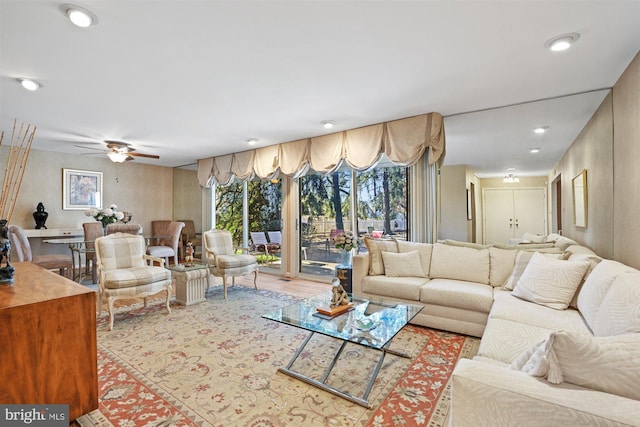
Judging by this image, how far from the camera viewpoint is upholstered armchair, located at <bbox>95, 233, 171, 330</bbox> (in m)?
3.17

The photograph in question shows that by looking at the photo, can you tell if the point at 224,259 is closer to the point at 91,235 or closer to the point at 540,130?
the point at 91,235

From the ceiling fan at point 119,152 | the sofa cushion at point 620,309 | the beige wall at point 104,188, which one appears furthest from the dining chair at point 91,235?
the sofa cushion at point 620,309

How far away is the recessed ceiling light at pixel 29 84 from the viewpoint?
276cm

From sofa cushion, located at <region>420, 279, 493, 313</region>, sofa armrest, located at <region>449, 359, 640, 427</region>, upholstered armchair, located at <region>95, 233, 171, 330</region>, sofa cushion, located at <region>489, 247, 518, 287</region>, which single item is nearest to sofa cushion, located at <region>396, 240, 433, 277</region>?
sofa cushion, located at <region>420, 279, 493, 313</region>

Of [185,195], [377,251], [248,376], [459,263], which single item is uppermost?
[185,195]

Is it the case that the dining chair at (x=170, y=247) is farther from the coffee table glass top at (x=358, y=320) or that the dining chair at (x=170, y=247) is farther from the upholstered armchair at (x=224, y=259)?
the coffee table glass top at (x=358, y=320)

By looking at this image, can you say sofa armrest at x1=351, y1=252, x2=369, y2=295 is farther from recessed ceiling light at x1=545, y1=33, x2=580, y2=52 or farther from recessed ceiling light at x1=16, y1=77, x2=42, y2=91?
recessed ceiling light at x1=16, y1=77, x2=42, y2=91

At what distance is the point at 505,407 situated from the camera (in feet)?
3.32

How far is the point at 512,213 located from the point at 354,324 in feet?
9.11

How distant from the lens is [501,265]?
3.14 meters

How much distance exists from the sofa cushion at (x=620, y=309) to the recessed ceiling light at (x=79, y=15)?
3.45 m

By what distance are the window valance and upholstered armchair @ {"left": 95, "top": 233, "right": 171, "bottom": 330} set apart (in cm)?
251

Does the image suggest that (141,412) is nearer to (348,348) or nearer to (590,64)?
(348,348)

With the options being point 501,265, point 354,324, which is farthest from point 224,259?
point 501,265
